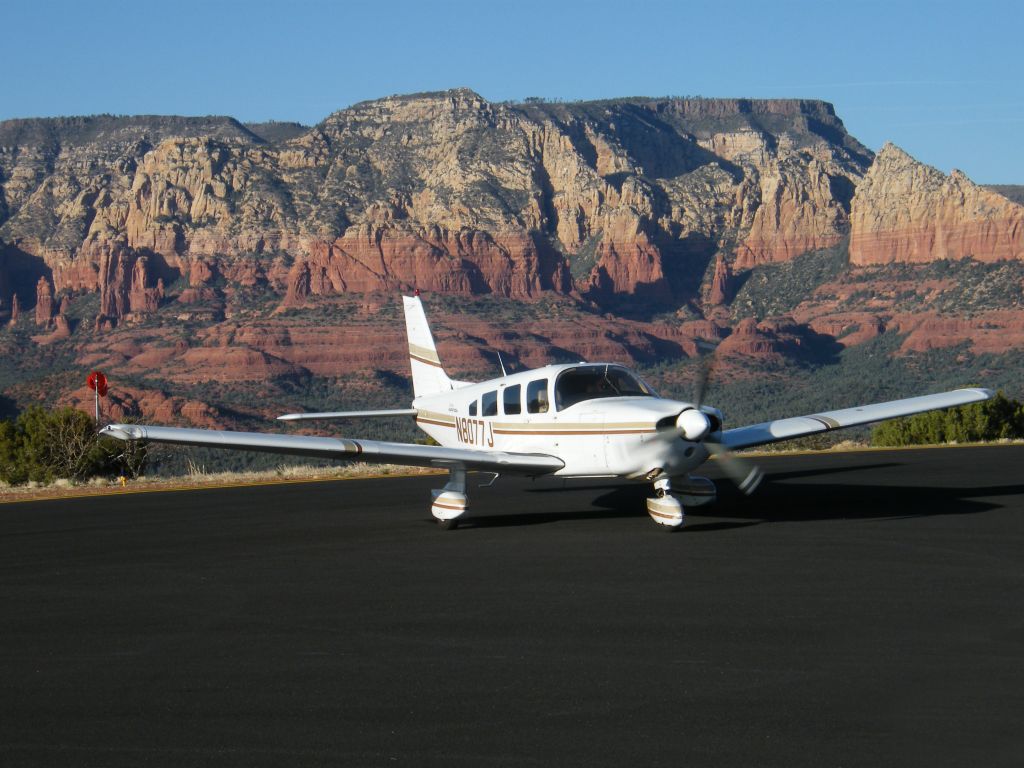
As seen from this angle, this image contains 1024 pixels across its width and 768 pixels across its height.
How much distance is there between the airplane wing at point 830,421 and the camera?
68.7ft

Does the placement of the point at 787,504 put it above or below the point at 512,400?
below

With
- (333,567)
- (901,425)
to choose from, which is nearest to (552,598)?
(333,567)

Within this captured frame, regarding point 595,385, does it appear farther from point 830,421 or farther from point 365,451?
point 830,421

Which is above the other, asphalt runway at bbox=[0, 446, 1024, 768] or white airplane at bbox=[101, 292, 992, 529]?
white airplane at bbox=[101, 292, 992, 529]

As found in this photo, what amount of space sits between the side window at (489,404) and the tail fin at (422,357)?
4727mm

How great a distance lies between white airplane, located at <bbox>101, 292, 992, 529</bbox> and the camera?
719 inches

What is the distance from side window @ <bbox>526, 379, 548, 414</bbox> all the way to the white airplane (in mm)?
16

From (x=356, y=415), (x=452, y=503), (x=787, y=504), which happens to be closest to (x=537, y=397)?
(x=452, y=503)

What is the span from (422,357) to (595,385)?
8.56 metres

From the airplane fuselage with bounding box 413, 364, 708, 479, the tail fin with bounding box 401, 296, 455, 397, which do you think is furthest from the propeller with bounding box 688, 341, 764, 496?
the tail fin with bounding box 401, 296, 455, 397

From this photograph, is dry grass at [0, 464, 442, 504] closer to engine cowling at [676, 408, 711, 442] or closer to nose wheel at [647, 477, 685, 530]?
nose wheel at [647, 477, 685, 530]

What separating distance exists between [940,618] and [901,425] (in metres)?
37.7

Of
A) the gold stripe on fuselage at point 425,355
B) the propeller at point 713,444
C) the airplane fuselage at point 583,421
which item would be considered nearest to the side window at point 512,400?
the airplane fuselage at point 583,421

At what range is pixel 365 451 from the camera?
63.2ft
